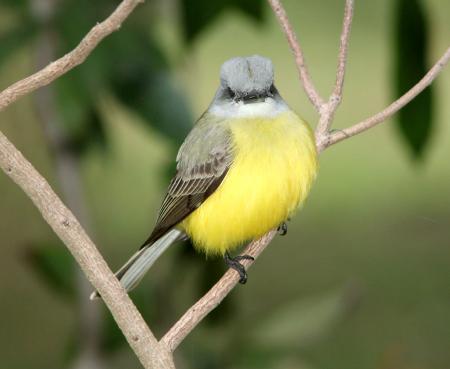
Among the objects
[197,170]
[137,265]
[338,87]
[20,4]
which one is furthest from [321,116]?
[20,4]

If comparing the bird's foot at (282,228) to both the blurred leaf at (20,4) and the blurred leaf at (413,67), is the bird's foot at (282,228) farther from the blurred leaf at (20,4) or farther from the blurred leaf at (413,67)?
the blurred leaf at (20,4)

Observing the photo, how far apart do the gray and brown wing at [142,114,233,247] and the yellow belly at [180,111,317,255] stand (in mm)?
22

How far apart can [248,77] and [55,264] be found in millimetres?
1006

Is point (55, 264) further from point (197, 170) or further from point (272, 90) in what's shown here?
point (272, 90)

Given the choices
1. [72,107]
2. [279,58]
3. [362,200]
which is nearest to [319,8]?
[279,58]

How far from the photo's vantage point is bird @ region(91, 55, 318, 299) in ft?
7.57

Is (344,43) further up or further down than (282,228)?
further up

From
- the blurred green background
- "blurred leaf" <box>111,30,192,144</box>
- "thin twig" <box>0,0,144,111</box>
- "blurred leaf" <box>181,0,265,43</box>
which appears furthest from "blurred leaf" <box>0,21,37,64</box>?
"thin twig" <box>0,0,144,111</box>

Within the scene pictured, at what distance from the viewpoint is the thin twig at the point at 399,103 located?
1.86m

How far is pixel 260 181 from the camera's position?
7.63 ft

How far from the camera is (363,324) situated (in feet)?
19.3

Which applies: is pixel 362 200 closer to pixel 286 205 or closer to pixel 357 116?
pixel 357 116

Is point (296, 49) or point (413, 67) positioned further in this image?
point (413, 67)

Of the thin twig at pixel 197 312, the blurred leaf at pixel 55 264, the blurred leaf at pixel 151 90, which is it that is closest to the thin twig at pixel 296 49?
the thin twig at pixel 197 312
